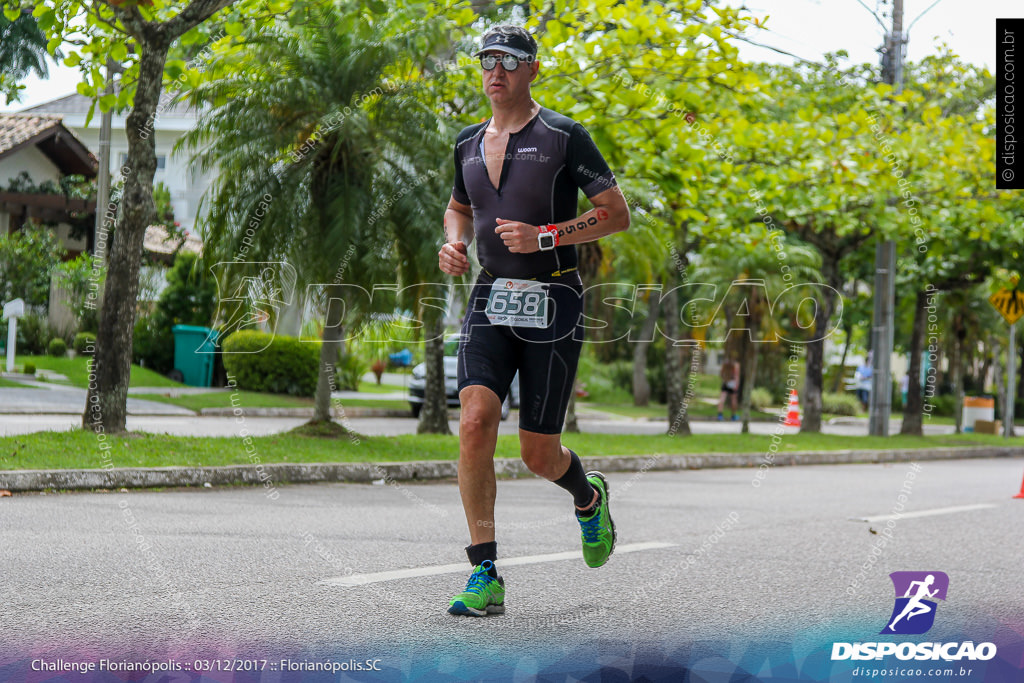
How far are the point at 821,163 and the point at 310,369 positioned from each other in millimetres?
10431

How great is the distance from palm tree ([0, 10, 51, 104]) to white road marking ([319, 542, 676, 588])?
11467mm

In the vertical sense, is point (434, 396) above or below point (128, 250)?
below

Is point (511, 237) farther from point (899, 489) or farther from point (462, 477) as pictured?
point (899, 489)

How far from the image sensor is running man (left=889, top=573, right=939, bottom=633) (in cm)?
425

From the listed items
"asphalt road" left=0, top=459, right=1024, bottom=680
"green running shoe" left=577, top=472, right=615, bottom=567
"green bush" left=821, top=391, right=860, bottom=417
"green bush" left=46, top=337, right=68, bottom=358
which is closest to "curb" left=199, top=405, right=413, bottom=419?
"green bush" left=46, top=337, right=68, bottom=358

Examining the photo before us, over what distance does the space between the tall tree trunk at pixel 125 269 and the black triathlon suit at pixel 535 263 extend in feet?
22.0

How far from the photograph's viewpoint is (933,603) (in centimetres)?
462

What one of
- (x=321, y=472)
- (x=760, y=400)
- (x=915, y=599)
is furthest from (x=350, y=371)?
(x=915, y=599)

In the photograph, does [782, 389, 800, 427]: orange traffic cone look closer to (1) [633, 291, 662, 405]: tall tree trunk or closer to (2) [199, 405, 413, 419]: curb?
(1) [633, 291, 662, 405]: tall tree trunk

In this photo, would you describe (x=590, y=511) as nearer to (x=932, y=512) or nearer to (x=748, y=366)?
(x=932, y=512)

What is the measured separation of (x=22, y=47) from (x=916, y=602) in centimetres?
1402

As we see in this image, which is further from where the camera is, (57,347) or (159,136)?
(159,136)

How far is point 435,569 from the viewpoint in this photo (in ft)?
16.6

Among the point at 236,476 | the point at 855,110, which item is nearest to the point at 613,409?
the point at 855,110
